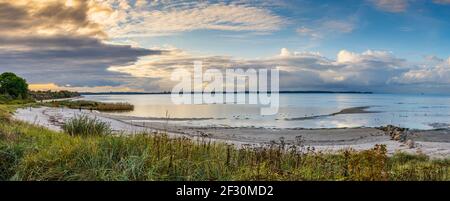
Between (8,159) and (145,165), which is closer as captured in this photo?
(145,165)

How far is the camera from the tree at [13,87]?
55250 millimetres

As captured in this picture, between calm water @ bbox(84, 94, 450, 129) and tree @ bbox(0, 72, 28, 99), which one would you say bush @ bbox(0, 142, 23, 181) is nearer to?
calm water @ bbox(84, 94, 450, 129)

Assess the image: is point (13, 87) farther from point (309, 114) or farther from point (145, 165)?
point (145, 165)

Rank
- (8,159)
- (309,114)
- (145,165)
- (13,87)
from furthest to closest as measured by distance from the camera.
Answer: (13,87) < (309,114) < (8,159) < (145,165)

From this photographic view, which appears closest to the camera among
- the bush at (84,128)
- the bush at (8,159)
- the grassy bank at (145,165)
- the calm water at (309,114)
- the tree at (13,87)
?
the grassy bank at (145,165)

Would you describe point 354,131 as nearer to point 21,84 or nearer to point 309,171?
point 309,171

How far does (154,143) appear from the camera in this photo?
19.5 feet

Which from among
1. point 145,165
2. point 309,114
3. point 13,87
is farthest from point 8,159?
point 13,87

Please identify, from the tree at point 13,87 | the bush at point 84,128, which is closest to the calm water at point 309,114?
the bush at point 84,128

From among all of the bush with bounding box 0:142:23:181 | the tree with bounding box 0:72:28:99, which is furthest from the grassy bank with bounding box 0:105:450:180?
the tree with bounding box 0:72:28:99

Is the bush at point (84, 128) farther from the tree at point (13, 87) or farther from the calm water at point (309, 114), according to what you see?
the tree at point (13, 87)

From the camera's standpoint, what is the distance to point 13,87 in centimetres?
5594

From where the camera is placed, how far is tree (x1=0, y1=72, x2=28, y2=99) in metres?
55.2
